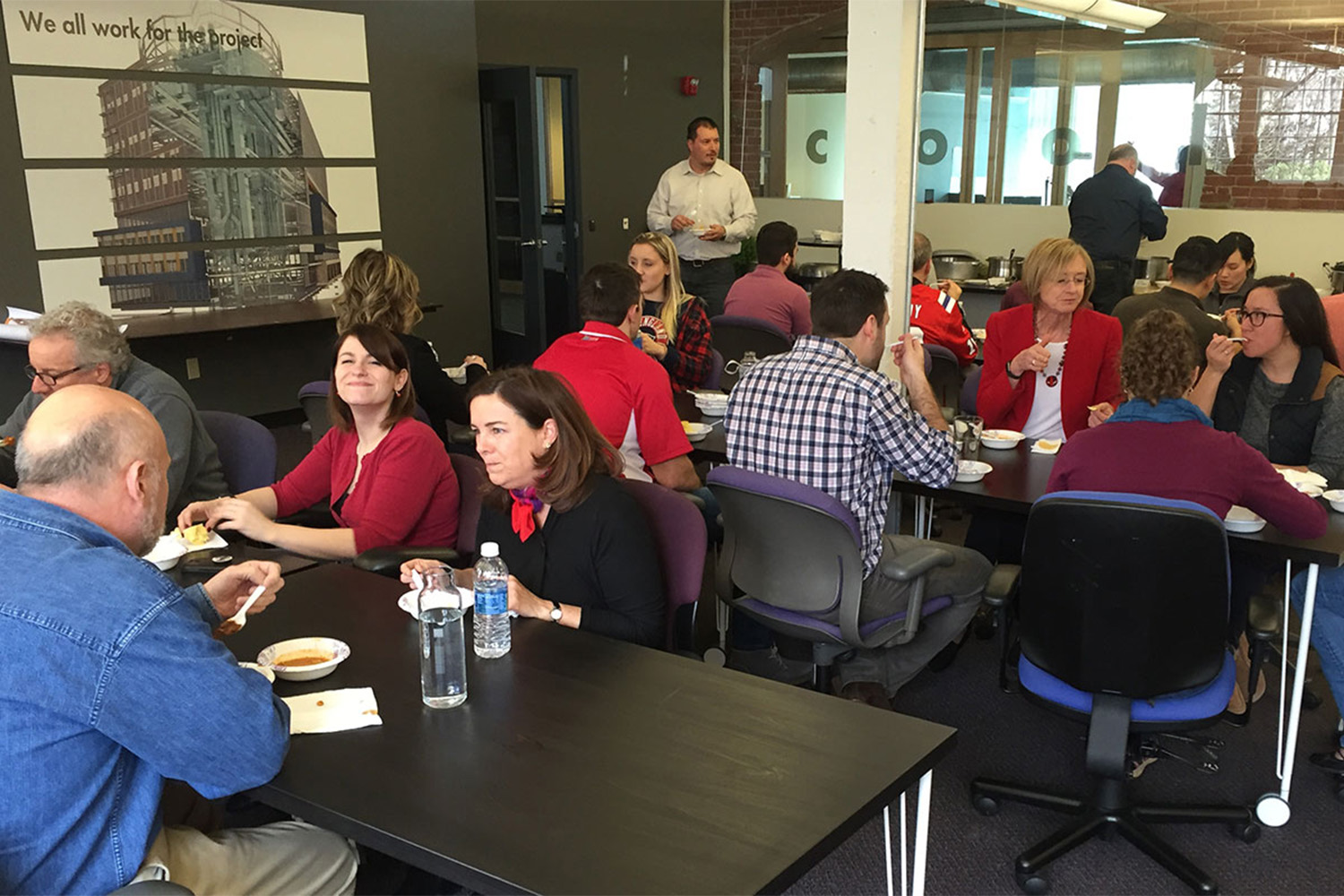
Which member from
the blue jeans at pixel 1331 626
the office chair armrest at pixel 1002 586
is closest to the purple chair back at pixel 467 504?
the office chair armrest at pixel 1002 586

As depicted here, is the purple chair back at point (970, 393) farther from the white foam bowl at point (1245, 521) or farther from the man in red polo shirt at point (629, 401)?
the white foam bowl at point (1245, 521)

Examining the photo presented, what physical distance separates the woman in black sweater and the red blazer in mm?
2042

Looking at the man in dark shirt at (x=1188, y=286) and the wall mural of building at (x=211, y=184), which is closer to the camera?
the man in dark shirt at (x=1188, y=286)

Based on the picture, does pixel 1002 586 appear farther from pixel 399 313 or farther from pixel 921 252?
pixel 921 252

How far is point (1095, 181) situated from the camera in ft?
23.1

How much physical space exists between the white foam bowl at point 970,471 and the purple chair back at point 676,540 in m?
1.02

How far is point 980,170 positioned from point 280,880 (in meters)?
7.78

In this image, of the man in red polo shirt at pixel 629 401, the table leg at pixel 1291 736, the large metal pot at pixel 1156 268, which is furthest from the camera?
the large metal pot at pixel 1156 268

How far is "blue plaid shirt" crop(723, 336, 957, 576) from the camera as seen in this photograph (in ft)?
9.77

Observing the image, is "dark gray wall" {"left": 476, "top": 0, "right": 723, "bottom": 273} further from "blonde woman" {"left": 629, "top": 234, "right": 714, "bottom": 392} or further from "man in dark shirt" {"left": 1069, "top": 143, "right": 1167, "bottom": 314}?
"blonde woman" {"left": 629, "top": 234, "right": 714, "bottom": 392}

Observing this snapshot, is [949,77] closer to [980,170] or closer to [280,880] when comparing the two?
[980,170]

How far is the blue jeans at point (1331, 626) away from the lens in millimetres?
3000

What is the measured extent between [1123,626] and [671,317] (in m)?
2.91

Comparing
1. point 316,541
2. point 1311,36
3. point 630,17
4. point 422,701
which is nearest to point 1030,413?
point 316,541
